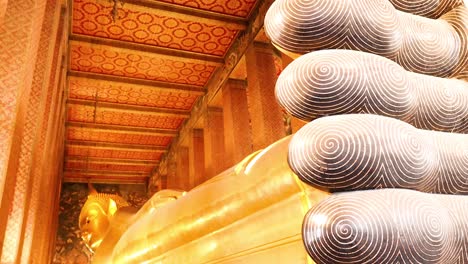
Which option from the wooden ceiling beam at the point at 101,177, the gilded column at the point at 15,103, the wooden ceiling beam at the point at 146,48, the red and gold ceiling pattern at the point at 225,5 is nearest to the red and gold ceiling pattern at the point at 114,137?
the wooden ceiling beam at the point at 101,177

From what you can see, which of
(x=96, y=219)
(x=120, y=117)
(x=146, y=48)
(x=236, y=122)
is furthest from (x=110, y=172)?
(x=96, y=219)

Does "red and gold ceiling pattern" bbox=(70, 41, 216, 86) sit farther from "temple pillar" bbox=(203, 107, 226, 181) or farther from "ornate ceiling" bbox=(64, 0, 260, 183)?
"temple pillar" bbox=(203, 107, 226, 181)

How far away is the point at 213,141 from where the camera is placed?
8.07 m

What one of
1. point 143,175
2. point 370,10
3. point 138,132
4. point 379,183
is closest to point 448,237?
point 379,183

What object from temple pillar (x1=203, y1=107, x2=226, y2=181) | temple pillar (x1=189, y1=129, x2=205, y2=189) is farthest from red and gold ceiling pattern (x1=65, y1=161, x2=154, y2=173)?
temple pillar (x1=203, y1=107, x2=226, y2=181)

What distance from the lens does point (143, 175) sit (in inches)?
490

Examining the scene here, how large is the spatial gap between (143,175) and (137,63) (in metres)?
5.81

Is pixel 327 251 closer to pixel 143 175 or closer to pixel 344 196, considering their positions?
pixel 344 196

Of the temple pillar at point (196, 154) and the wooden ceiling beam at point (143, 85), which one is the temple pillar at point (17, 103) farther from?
the temple pillar at point (196, 154)

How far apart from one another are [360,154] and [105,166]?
11.6 meters

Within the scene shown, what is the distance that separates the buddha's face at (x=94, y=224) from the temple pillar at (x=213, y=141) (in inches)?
166

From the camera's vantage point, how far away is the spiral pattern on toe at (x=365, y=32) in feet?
2.81

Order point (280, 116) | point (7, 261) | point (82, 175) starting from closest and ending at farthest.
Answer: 1. point (7, 261)
2. point (280, 116)
3. point (82, 175)

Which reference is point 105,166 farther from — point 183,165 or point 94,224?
point 94,224
